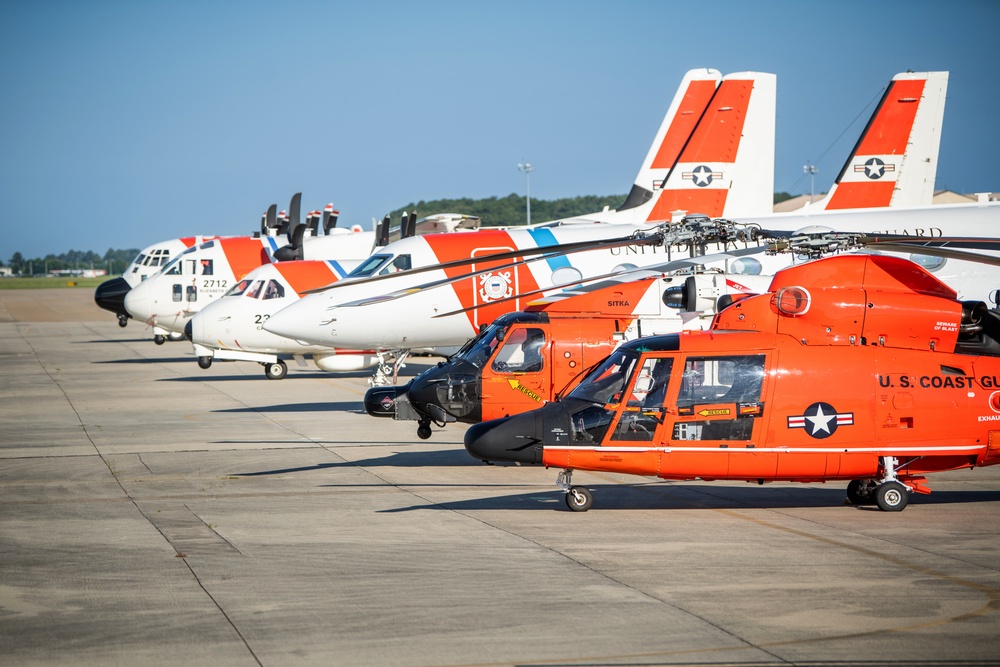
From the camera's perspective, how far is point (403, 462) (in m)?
15.6

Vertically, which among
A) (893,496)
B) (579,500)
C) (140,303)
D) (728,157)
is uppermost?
(728,157)

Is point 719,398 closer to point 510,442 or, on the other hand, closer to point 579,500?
point 579,500

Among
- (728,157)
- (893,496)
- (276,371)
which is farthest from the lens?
(276,371)

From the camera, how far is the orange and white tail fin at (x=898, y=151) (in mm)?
26156

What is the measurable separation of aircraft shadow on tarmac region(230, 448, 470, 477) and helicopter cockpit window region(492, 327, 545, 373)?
1501 millimetres

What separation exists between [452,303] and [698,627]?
1215 centimetres

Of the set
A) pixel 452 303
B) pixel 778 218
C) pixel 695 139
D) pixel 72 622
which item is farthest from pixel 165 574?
pixel 695 139

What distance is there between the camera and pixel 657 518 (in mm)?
11617

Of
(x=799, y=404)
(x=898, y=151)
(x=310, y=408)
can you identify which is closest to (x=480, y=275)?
(x=310, y=408)

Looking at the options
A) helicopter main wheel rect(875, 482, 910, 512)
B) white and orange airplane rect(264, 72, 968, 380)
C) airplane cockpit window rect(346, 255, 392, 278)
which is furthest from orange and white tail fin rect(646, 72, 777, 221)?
helicopter main wheel rect(875, 482, 910, 512)

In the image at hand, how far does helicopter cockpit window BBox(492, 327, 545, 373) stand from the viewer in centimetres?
1500

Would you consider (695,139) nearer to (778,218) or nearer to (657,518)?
(778,218)

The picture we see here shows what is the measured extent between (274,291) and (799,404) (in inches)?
644

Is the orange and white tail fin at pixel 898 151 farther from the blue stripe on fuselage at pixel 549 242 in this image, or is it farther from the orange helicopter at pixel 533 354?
the orange helicopter at pixel 533 354
